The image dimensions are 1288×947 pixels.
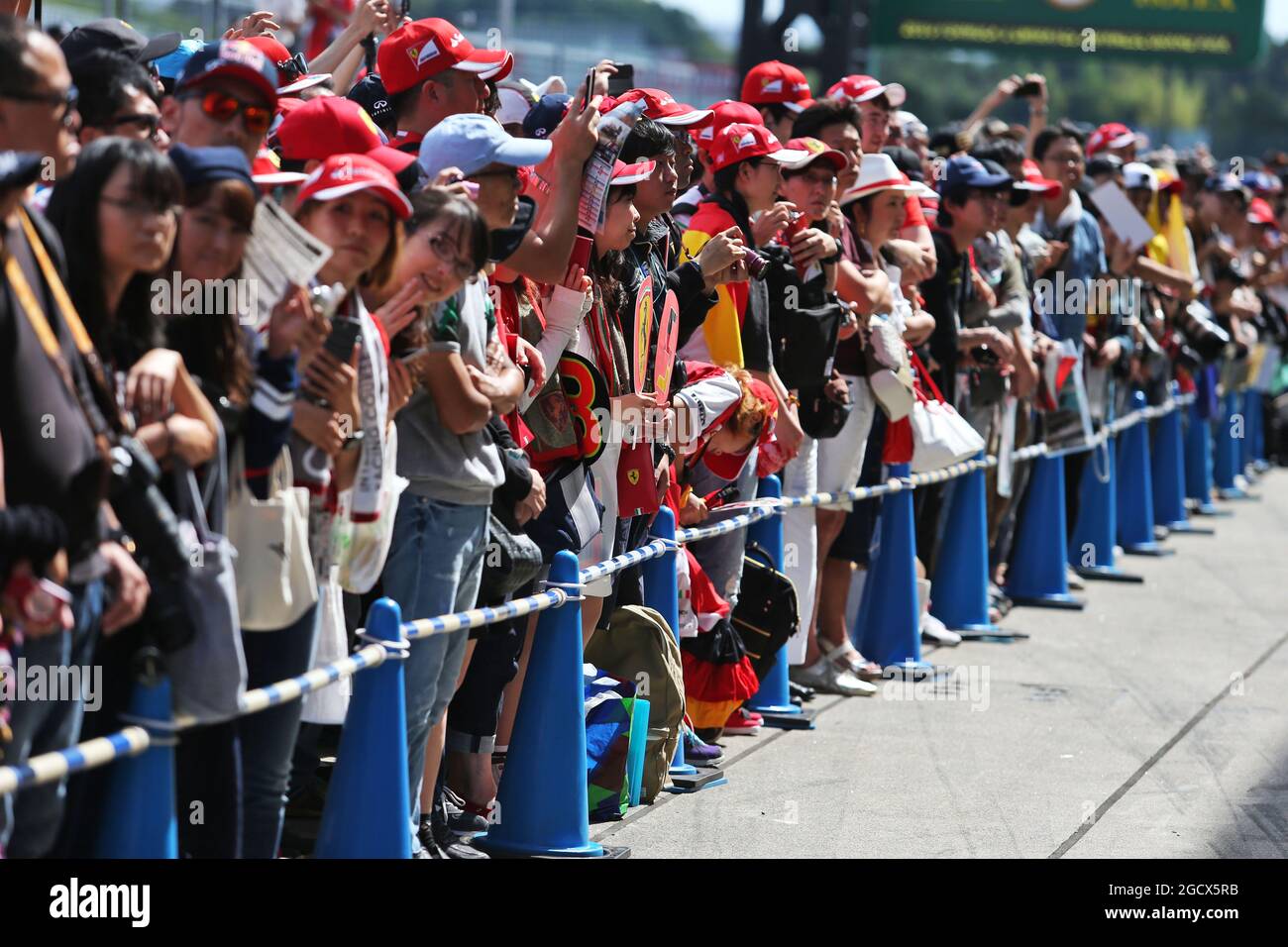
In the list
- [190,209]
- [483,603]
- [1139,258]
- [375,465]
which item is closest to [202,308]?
[190,209]

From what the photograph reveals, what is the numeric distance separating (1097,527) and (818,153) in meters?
5.98

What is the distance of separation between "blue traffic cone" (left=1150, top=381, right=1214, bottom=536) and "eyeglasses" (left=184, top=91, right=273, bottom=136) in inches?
486

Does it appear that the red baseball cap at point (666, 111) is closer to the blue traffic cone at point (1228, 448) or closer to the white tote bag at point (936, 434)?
the white tote bag at point (936, 434)

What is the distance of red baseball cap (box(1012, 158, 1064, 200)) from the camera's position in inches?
449

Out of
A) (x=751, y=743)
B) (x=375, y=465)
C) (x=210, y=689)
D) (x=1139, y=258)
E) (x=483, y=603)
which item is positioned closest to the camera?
(x=210, y=689)

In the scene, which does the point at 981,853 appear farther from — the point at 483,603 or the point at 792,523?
the point at 792,523

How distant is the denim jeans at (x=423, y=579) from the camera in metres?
5.75

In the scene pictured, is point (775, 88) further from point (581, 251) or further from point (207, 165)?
point (207, 165)

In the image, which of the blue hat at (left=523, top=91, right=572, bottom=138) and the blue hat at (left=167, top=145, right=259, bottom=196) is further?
the blue hat at (left=523, top=91, right=572, bottom=138)

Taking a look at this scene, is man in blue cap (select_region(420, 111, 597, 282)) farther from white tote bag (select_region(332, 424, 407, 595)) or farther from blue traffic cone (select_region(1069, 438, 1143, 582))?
blue traffic cone (select_region(1069, 438, 1143, 582))

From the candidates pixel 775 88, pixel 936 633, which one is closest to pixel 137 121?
pixel 775 88

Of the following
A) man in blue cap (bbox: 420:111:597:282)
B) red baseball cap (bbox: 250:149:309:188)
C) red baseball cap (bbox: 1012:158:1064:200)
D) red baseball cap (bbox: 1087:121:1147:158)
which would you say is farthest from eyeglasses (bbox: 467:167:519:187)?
red baseball cap (bbox: 1087:121:1147:158)

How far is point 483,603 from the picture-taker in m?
6.42

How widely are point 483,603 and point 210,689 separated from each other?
2.10m
